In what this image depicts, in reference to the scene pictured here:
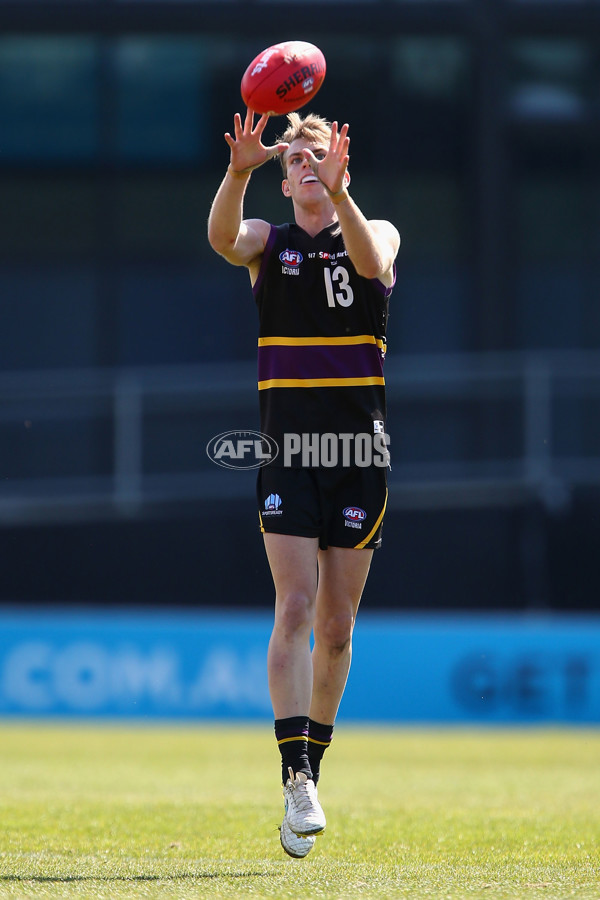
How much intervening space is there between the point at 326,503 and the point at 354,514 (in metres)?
0.12

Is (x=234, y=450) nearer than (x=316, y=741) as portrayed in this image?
No

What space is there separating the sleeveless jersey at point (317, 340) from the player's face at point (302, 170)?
0.57ft

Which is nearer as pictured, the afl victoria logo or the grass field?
the grass field

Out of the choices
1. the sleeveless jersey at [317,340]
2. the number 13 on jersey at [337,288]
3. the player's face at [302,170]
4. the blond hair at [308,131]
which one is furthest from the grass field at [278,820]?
the blond hair at [308,131]

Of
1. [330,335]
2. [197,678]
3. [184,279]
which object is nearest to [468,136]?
[184,279]

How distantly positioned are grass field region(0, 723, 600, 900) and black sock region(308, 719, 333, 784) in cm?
32

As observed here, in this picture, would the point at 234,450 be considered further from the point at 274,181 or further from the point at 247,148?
the point at 247,148

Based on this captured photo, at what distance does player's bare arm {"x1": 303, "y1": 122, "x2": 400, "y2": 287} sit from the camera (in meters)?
5.00

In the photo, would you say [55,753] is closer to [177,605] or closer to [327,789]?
[327,789]

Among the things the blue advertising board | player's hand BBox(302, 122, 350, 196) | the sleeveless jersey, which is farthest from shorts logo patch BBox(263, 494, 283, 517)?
the blue advertising board

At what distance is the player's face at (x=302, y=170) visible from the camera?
5.38 meters

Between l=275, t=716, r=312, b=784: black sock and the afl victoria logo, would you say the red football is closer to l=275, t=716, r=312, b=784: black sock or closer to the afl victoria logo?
l=275, t=716, r=312, b=784: black sock

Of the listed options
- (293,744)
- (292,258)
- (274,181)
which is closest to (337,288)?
(292,258)

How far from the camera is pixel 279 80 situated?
17.0ft
